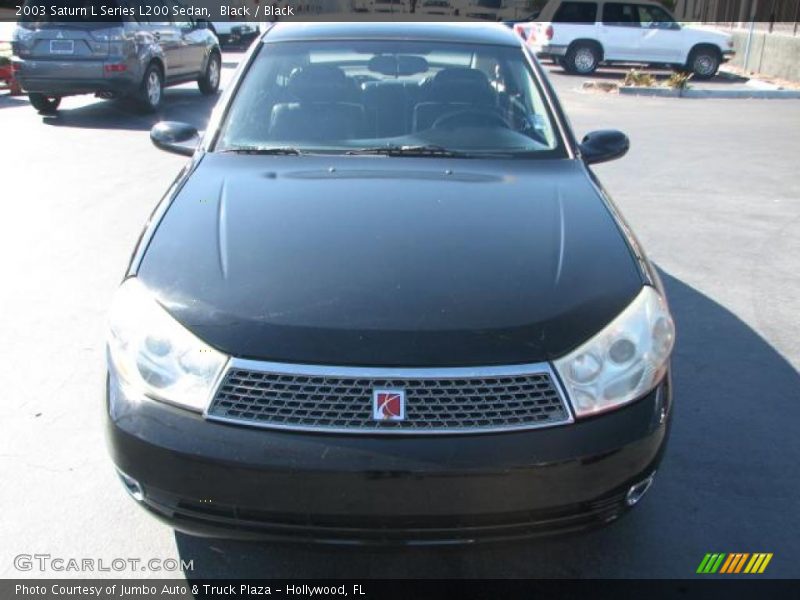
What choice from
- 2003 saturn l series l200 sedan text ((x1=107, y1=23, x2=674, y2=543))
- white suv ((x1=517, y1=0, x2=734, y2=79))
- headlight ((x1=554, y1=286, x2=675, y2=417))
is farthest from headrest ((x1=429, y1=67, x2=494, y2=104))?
white suv ((x1=517, y1=0, x2=734, y2=79))

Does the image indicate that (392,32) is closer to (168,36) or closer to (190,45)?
(168,36)

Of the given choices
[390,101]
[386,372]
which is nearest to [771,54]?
[390,101]

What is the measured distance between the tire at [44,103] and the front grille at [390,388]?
35.3 feet

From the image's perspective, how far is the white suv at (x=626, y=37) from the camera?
19812mm

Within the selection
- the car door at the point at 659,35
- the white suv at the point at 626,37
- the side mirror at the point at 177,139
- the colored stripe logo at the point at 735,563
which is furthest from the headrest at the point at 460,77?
the car door at the point at 659,35

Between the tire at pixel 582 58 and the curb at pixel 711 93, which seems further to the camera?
the tire at pixel 582 58

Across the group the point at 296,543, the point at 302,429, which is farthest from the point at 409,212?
the point at 296,543

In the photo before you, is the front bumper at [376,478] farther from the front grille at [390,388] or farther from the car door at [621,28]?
the car door at [621,28]

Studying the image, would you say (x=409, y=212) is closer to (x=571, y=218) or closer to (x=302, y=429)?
(x=571, y=218)

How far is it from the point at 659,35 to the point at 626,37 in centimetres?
78

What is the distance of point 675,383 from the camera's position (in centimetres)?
398

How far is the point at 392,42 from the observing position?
4.25 meters

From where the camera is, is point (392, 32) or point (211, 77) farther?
point (211, 77)

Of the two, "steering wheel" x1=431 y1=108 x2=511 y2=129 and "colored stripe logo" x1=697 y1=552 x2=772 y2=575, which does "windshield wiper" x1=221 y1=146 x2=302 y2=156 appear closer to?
"steering wheel" x1=431 y1=108 x2=511 y2=129
